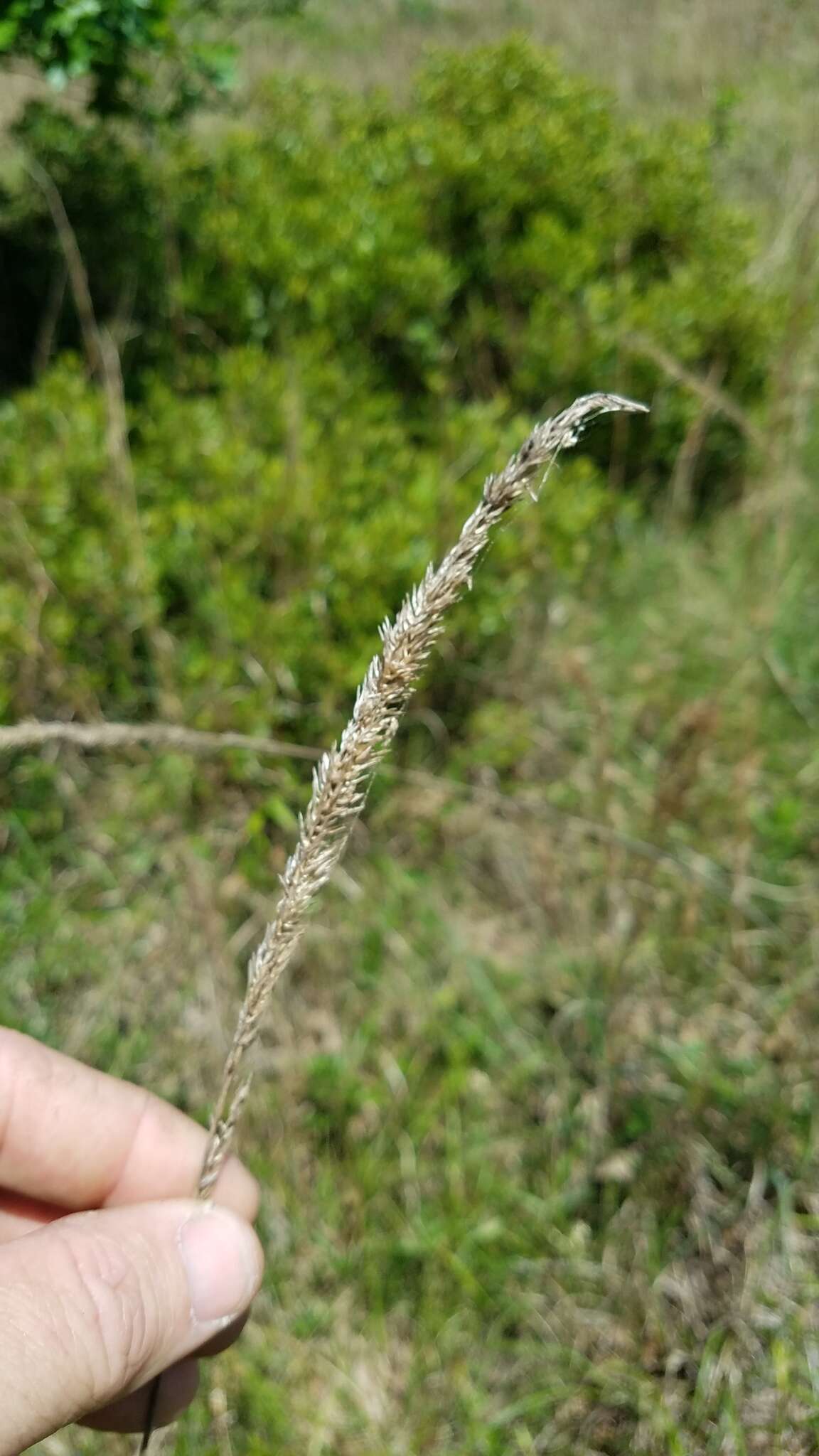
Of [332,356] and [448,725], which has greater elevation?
[332,356]

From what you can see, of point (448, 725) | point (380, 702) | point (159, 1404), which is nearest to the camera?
point (380, 702)

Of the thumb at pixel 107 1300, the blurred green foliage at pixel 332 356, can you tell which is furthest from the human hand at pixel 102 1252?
the blurred green foliage at pixel 332 356

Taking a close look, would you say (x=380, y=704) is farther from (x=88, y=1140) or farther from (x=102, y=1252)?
(x=88, y=1140)

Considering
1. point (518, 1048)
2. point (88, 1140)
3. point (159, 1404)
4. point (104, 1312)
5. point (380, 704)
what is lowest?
point (518, 1048)

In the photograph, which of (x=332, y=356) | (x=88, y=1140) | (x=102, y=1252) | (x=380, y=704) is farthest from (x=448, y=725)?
(x=380, y=704)

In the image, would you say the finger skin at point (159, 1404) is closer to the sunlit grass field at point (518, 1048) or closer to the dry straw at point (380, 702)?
the sunlit grass field at point (518, 1048)

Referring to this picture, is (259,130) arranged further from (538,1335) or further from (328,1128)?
(538,1335)

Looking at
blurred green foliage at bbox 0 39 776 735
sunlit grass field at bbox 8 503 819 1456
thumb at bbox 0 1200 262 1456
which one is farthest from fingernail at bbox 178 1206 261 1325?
blurred green foliage at bbox 0 39 776 735

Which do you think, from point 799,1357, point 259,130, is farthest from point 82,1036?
point 259,130
